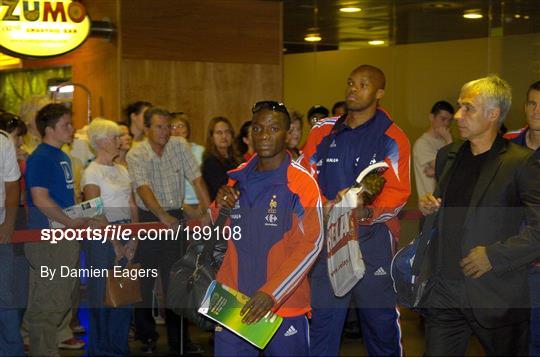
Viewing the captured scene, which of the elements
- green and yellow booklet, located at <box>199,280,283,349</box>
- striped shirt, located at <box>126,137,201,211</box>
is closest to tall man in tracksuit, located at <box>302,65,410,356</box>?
green and yellow booklet, located at <box>199,280,283,349</box>

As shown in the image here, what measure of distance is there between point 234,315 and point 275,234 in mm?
465

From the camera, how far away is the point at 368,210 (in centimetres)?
570

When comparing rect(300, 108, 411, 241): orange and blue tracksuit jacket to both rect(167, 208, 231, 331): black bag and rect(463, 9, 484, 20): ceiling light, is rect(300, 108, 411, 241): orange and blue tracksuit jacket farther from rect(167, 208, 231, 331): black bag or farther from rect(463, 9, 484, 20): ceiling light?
rect(463, 9, 484, 20): ceiling light

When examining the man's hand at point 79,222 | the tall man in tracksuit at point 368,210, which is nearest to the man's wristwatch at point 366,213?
the tall man in tracksuit at point 368,210

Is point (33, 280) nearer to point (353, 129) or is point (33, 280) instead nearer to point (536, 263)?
point (353, 129)

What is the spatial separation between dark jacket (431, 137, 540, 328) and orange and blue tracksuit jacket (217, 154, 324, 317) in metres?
0.79

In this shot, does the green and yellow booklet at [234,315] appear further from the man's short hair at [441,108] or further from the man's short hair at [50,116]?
the man's short hair at [441,108]

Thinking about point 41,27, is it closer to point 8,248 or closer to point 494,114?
point 8,248

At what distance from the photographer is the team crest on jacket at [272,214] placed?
486 cm

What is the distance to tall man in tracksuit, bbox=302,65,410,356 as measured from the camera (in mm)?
5770

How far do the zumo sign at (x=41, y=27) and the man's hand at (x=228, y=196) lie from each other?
13.7 ft

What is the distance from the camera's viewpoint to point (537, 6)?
9.29 meters

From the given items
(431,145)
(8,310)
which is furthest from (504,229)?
(431,145)

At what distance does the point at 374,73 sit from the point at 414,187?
15.2 feet
